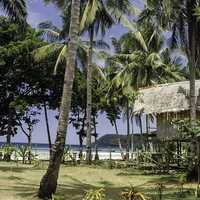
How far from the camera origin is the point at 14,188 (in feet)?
55.7

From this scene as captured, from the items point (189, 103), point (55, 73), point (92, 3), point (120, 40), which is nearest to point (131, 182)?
point (189, 103)

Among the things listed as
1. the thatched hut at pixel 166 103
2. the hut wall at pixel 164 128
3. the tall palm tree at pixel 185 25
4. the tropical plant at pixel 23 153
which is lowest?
the tropical plant at pixel 23 153

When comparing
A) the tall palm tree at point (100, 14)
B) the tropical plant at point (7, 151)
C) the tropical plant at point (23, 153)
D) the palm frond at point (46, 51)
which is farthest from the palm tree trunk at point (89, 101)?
the tropical plant at point (7, 151)

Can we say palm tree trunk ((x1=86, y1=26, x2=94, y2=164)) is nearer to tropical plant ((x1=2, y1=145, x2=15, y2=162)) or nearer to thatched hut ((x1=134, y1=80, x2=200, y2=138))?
tropical plant ((x1=2, y1=145, x2=15, y2=162))

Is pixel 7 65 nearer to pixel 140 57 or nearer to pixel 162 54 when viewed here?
pixel 140 57

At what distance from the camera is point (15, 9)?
23734mm

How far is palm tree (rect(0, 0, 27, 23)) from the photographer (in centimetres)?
2342

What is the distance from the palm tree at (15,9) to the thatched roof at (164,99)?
7.06 metres

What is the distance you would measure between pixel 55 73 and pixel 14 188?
67.3ft

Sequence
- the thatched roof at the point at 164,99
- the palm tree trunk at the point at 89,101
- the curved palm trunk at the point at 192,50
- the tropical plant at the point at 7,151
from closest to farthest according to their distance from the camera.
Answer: the curved palm trunk at the point at 192,50
the thatched roof at the point at 164,99
the palm tree trunk at the point at 89,101
the tropical plant at the point at 7,151

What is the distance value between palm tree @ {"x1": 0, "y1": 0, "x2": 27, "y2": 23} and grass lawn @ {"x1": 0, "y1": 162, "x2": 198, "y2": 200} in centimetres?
690

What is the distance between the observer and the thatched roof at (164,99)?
24163 mm

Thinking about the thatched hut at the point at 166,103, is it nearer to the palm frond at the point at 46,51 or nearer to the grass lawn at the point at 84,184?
the grass lawn at the point at 84,184

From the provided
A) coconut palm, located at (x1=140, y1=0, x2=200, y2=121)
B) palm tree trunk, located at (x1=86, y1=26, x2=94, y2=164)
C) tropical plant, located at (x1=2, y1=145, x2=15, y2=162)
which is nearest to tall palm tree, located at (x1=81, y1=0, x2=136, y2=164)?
palm tree trunk, located at (x1=86, y1=26, x2=94, y2=164)
